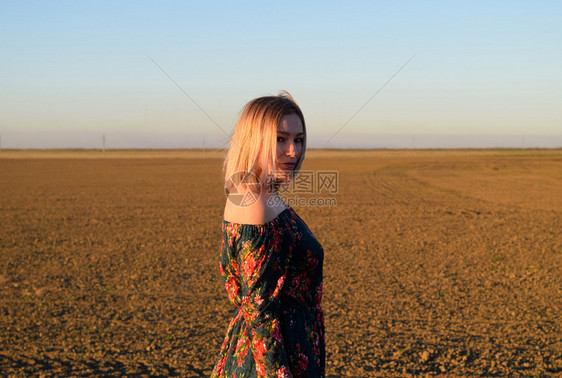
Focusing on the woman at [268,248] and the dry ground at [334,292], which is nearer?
the woman at [268,248]

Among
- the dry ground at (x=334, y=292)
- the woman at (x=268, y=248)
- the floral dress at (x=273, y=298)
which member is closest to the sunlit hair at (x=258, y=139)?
the woman at (x=268, y=248)

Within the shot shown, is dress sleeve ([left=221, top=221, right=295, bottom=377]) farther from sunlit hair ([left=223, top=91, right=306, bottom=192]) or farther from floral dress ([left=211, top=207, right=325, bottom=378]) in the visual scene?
sunlit hair ([left=223, top=91, right=306, bottom=192])

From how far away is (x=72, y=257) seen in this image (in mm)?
9469

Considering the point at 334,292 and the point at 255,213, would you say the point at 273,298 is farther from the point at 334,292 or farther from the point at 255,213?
the point at 334,292

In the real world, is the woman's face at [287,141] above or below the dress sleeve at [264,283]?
above

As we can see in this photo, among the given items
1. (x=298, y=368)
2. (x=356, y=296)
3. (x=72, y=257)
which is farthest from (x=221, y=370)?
(x=72, y=257)

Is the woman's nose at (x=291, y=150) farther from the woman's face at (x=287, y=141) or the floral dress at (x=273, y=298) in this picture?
the floral dress at (x=273, y=298)

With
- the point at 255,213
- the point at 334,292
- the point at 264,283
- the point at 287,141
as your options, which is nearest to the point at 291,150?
the point at 287,141

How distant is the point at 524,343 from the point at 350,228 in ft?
24.1

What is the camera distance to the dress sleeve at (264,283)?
5.54 feet

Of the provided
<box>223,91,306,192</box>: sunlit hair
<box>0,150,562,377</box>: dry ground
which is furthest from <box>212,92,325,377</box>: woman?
<box>0,150,562,377</box>: dry ground

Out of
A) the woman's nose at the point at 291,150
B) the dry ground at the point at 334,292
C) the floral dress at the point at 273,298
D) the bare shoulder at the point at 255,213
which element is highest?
the woman's nose at the point at 291,150

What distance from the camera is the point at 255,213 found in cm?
171

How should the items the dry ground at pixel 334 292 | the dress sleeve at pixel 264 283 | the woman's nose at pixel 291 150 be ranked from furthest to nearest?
the dry ground at pixel 334 292
the woman's nose at pixel 291 150
the dress sleeve at pixel 264 283
